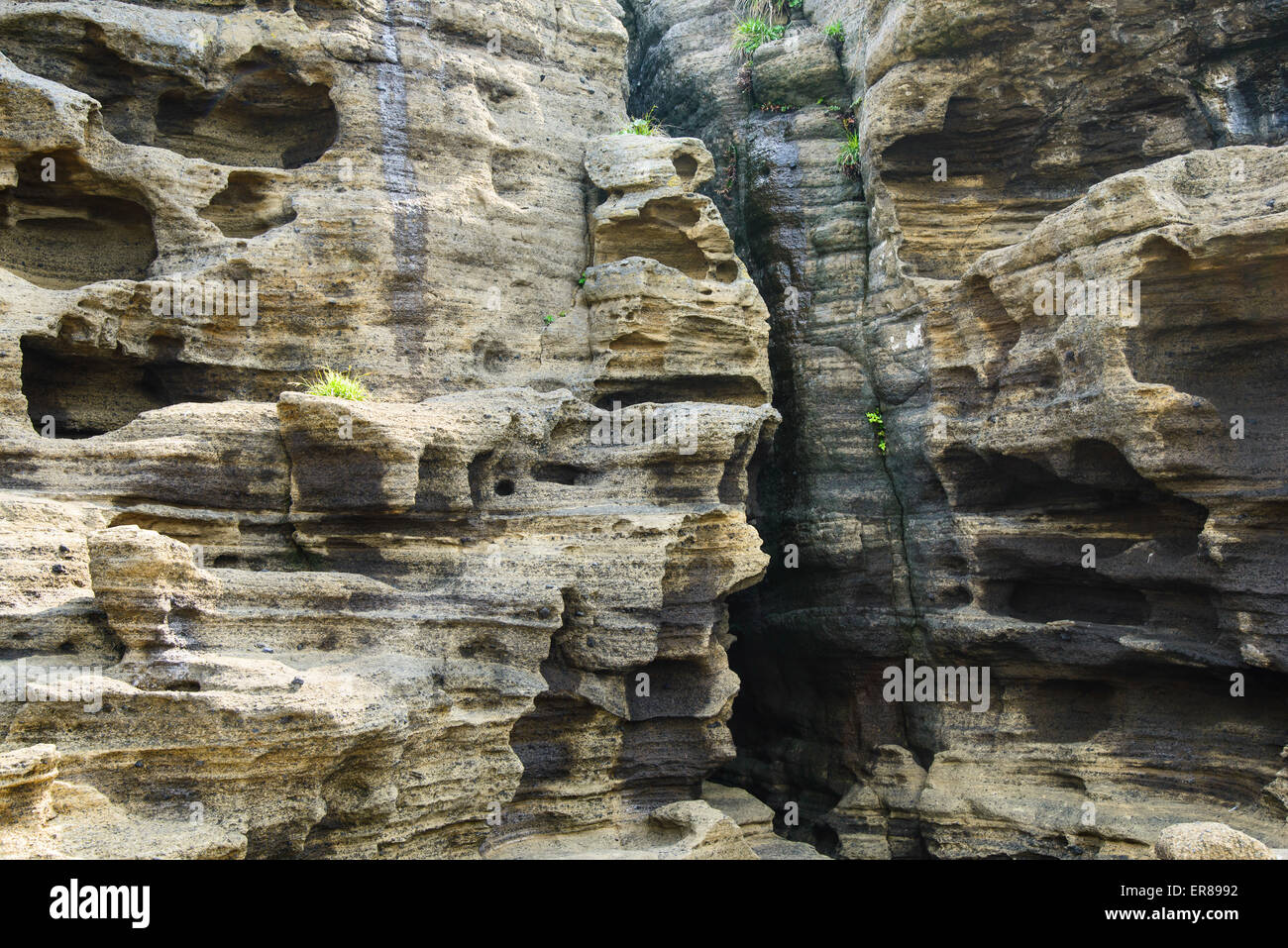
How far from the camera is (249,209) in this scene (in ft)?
48.2

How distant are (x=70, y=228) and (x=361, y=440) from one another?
5.51 m

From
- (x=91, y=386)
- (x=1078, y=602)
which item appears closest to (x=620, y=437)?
(x=91, y=386)

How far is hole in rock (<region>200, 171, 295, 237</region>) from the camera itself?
1459 cm

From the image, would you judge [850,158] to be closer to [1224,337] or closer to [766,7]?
[766,7]

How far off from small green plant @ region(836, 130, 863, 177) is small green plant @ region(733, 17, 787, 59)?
259 cm

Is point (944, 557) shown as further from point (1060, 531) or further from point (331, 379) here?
point (331, 379)

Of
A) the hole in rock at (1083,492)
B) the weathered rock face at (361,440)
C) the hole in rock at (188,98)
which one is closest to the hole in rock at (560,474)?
the weathered rock face at (361,440)

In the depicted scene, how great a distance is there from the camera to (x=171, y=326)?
528 inches

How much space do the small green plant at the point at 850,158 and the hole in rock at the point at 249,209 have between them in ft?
28.4

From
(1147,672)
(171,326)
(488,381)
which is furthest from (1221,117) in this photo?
(171,326)

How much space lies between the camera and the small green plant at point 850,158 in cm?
1783

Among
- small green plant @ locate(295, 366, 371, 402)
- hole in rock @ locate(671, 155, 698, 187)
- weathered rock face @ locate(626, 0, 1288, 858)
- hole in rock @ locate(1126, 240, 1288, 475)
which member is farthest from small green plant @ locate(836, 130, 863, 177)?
small green plant @ locate(295, 366, 371, 402)

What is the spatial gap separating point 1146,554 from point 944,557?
2712 mm

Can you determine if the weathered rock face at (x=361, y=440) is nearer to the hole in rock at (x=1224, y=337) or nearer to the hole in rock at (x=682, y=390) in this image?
the hole in rock at (x=682, y=390)
